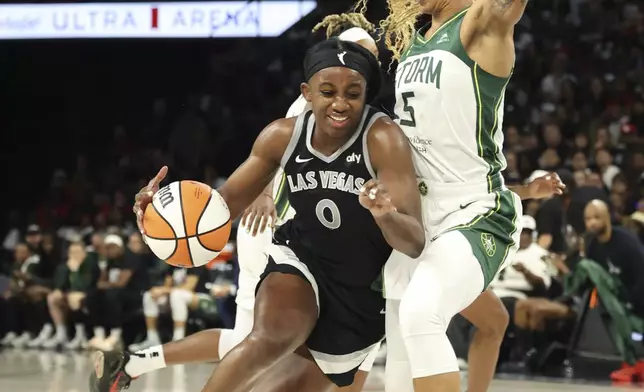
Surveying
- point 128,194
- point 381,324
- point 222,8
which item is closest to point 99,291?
point 128,194

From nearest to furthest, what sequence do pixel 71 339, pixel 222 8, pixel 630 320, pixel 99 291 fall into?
pixel 630 320 → pixel 99 291 → pixel 71 339 → pixel 222 8

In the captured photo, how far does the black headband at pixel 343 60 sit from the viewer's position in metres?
3.70

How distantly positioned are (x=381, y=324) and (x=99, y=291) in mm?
7078

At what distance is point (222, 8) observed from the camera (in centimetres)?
1345

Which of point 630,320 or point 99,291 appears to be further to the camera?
point 99,291

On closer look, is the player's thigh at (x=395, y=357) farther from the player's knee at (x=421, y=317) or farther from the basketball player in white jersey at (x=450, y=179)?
the player's knee at (x=421, y=317)

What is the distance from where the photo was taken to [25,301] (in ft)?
37.9

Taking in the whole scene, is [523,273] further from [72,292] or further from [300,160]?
[72,292]

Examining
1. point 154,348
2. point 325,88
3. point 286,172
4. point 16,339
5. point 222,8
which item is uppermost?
point 222,8

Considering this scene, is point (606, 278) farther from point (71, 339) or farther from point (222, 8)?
point (222, 8)

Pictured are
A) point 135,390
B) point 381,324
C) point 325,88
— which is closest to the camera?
point 325,88

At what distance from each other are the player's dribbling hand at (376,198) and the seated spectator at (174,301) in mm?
6569

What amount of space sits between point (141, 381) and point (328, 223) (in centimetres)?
402

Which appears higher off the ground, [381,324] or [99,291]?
[381,324]
